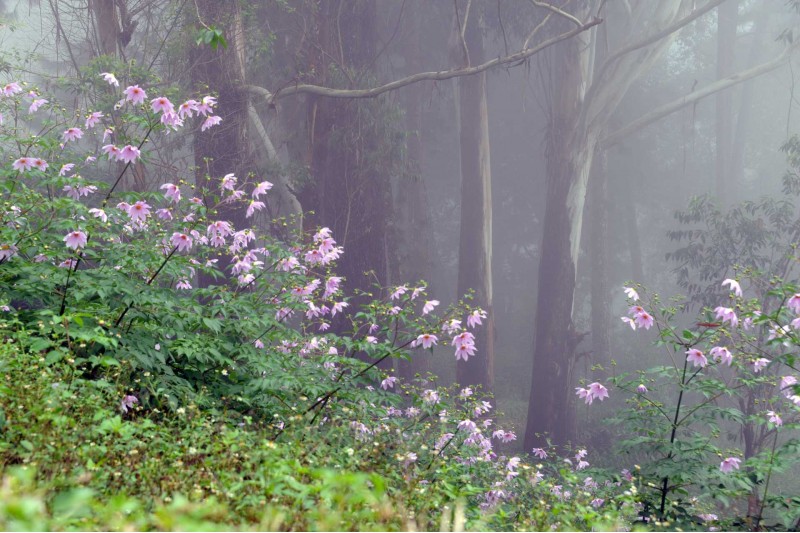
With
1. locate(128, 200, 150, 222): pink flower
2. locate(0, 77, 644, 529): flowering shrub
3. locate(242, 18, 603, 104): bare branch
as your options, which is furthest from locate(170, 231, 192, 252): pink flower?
locate(242, 18, 603, 104): bare branch

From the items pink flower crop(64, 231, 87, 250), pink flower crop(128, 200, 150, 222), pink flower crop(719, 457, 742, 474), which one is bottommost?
pink flower crop(719, 457, 742, 474)

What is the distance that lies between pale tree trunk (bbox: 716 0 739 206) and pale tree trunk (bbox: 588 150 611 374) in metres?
4.25

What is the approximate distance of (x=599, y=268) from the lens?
1767 cm

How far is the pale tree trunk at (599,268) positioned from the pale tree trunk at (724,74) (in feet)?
14.0

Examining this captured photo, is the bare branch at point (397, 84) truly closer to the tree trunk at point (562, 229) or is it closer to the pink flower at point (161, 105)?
the tree trunk at point (562, 229)

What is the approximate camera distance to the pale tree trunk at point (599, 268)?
17.0 metres

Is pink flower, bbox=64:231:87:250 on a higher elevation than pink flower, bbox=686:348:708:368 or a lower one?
higher

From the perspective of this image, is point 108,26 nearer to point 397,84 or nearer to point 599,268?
point 397,84

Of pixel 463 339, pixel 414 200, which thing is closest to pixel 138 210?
pixel 463 339

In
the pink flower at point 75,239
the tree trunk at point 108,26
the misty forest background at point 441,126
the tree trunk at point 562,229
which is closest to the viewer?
the pink flower at point 75,239

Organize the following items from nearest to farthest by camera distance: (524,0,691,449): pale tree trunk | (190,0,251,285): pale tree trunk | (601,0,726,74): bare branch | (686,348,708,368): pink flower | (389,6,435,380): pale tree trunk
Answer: (686,348,708,368): pink flower, (190,0,251,285): pale tree trunk, (601,0,726,74): bare branch, (524,0,691,449): pale tree trunk, (389,6,435,380): pale tree trunk

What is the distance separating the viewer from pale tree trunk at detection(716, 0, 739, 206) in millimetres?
20422

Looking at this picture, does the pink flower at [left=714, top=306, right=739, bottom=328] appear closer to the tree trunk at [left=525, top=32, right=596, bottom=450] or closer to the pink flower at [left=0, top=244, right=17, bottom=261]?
the pink flower at [left=0, top=244, right=17, bottom=261]

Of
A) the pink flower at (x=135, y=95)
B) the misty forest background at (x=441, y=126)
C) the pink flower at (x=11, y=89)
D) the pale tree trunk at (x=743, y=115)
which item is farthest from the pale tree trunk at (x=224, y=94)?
the pale tree trunk at (x=743, y=115)
